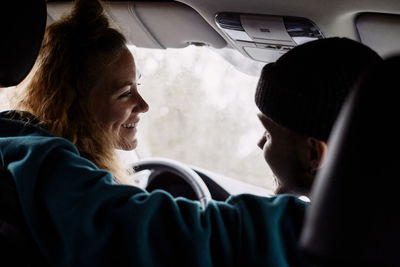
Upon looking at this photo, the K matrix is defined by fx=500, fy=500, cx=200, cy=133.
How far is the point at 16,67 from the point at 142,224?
0.51 metres

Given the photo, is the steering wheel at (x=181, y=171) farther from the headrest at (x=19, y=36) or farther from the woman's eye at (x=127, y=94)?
the headrest at (x=19, y=36)

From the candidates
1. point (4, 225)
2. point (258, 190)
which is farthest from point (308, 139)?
point (258, 190)

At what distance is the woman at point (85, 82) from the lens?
145cm

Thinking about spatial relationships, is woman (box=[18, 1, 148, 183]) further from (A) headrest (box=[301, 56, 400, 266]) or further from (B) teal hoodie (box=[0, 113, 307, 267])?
(A) headrest (box=[301, 56, 400, 266])

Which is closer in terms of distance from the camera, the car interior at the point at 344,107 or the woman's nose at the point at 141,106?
the car interior at the point at 344,107

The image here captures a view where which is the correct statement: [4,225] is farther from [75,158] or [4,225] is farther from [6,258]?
[75,158]

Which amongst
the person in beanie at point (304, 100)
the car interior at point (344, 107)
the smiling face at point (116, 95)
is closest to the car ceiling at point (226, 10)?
the car interior at point (344, 107)

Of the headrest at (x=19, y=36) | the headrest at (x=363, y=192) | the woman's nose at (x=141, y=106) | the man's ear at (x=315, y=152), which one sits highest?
the headrest at (x=363, y=192)

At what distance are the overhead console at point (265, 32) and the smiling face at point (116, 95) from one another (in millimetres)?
341

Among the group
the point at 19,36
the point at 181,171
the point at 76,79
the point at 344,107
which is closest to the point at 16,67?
the point at 19,36

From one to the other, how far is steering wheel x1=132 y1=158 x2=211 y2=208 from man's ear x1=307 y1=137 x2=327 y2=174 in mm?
1079

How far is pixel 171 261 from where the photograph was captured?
1.01m

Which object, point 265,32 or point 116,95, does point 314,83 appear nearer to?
point 265,32

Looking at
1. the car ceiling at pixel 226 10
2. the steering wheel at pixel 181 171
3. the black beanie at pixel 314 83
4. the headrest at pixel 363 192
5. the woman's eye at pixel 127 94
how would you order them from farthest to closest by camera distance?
the steering wheel at pixel 181 171 → the woman's eye at pixel 127 94 → the car ceiling at pixel 226 10 → the black beanie at pixel 314 83 → the headrest at pixel 363 192
